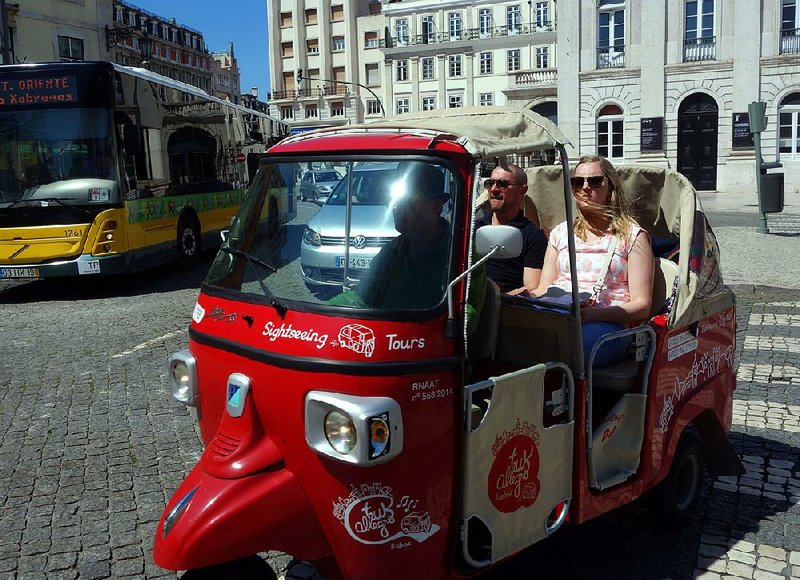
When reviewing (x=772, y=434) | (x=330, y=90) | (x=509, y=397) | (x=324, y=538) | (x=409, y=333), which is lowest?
(x=772, y=434)

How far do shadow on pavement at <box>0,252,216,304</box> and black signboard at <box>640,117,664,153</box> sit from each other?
1176 inches

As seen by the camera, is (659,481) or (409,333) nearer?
(409,333)

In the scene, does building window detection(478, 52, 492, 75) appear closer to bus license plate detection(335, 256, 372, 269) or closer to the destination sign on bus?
the destination sign on bus

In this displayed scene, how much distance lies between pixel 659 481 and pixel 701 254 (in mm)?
1123

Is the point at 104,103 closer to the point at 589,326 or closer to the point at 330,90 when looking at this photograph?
the point at 589,326

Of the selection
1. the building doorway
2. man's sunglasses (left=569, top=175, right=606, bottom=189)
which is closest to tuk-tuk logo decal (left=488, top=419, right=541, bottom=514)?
man's sunglasses (left=569, top=175, right=606, bottom=189)

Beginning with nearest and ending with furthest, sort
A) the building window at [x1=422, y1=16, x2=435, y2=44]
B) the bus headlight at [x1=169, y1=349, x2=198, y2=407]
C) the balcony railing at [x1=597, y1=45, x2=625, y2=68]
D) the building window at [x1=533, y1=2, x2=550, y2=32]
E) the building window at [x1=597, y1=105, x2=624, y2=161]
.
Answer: the bus headlight at [x1=169, y1=349, x2=198, y2=407] → the balcony railing at [x1=597, y1=45, x2=625, y2=68] → the building window at [x1=597, y1=105, x2=624, y2=161] → the building window at [x1=533, y1=2, x2=550, y2=32] → the building window at [x1=422, y1=16, x2=435, y2=44]

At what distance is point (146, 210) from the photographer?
1277cm

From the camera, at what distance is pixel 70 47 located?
132 ft

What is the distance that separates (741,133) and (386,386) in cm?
3824

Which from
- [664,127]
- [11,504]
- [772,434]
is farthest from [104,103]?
[664,127]

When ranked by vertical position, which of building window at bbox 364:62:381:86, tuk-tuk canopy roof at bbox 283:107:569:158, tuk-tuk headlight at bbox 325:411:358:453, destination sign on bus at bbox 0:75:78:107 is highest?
building window at bbox 364:62:381:86

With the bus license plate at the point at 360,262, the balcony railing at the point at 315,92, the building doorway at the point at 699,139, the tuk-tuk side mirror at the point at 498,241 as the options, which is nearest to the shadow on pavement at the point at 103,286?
the bus license plate at the point at 360,262

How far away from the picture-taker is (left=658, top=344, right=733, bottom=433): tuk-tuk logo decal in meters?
3.84
